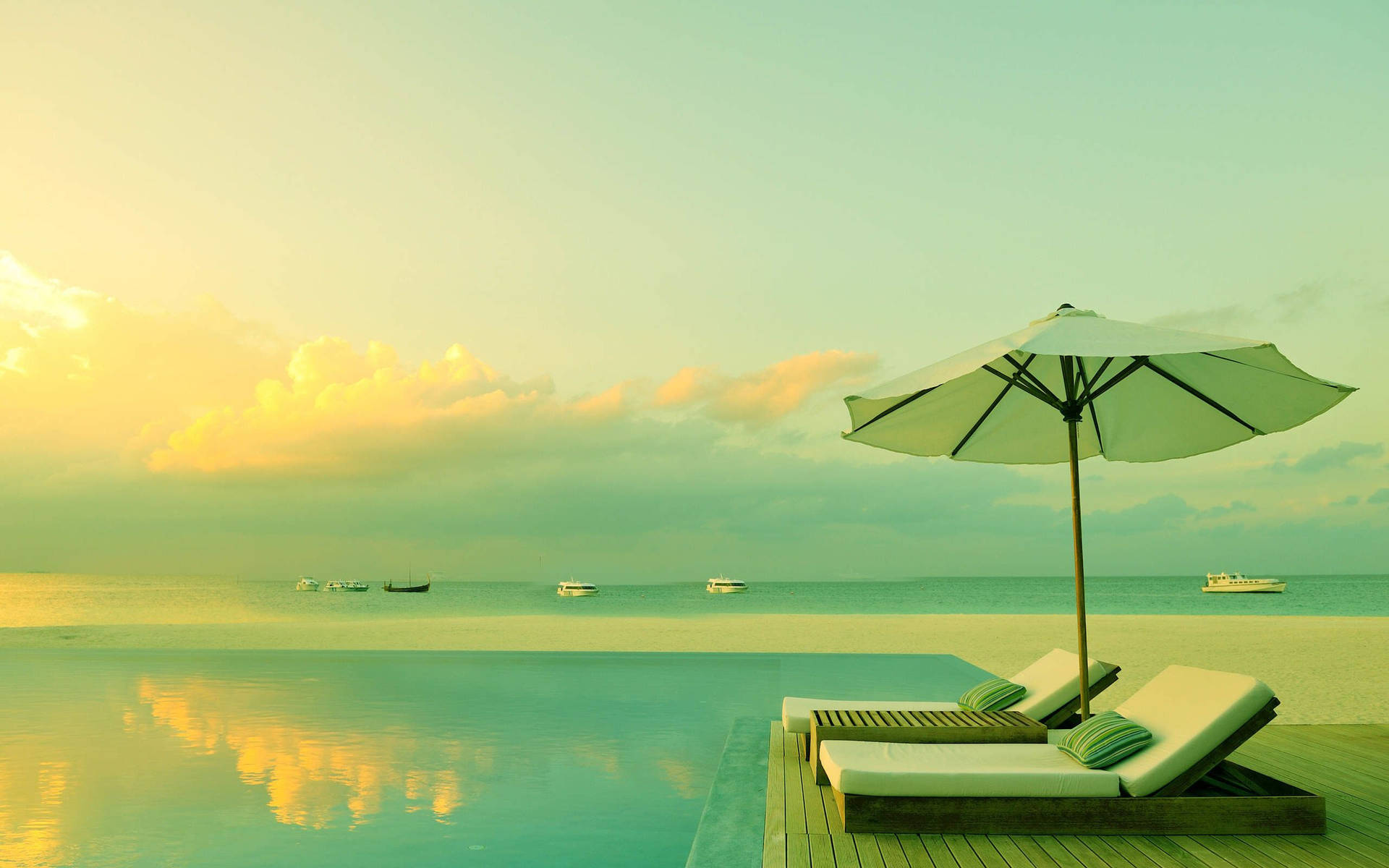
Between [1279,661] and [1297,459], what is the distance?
870 centimetres

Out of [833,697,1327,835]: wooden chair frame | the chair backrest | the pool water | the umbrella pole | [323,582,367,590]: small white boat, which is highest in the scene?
the umbrella pole

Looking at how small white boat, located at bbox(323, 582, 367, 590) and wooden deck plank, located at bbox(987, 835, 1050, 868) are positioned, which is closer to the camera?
wooden deck plank, located at bbox(987, 835, 1050, 868)

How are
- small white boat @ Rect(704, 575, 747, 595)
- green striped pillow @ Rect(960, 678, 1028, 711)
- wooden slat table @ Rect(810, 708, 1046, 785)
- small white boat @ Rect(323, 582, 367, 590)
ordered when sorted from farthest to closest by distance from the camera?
small white boat @ Rect(323, 582, 367, 590) → small white boat @ Rect(704, 575, 747, 595) → green striped pillow @ Rect(960, 678, 1028, 711) → wooden slat table @ Rect(810, 708, 1046, 785)

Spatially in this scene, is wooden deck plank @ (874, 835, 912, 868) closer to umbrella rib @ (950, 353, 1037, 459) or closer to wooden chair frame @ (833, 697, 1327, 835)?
wooden chair frame @ (833, 697, 1327, 835)

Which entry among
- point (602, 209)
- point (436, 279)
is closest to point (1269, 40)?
point (602, 209)

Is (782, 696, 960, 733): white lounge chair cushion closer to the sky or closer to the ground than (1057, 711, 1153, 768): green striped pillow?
closer to the ground

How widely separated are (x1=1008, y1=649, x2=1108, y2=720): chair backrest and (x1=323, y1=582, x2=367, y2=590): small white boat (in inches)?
3107

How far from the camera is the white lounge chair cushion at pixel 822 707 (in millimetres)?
5633

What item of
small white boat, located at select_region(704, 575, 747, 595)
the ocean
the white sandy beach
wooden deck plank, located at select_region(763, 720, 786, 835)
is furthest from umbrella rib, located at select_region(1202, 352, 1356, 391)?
small white boat, located at select_region(704, 575, 747, 595)

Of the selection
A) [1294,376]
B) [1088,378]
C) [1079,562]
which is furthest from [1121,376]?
[1079,562]

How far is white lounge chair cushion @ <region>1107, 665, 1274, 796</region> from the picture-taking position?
12.5 ft

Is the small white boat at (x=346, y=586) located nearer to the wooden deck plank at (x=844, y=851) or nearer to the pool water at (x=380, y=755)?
the pool water at (x=380, y=755)

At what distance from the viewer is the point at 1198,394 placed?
5113mm

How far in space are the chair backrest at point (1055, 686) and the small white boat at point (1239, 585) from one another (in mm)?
62115
